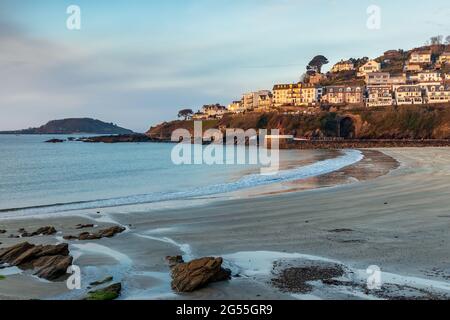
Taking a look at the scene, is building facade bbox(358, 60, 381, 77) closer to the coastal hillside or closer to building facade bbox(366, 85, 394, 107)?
building facade bbox(366, 85, 394, 107)

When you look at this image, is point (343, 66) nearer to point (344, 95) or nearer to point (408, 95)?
point (344, 95)

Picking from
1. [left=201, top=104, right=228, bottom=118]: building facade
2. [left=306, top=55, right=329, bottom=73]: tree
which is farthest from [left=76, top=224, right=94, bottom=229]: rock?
[left=306, top=55, right=329, bottom=73]: tree

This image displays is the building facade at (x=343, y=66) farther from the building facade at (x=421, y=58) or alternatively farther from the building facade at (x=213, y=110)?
the building facade at (x=213, y=110)

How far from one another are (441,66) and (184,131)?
290 ft

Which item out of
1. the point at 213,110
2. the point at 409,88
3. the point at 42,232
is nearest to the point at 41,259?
the point at 42,232

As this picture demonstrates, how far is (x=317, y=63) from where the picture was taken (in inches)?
7628

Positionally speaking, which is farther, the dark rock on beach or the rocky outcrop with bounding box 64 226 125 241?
the rocky outcrop with bounding box 64 226 125 241

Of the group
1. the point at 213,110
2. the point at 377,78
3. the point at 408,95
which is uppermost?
the point at 377,78

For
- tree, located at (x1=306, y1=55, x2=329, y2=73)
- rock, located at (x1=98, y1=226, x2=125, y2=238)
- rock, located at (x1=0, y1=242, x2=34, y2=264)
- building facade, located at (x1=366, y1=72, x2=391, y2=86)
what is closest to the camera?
rock, located at (x1=0, y1=242, x2=34, y2=264)

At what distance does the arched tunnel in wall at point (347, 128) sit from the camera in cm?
10262

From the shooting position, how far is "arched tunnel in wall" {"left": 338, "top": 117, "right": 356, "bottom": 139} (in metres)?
103

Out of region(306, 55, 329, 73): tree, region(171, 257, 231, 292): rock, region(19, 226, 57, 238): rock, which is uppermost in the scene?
region(306, 55, 329, 73): tree

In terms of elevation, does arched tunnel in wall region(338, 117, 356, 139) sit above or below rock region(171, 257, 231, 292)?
above

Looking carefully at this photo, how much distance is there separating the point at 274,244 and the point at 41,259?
5.63 meters
